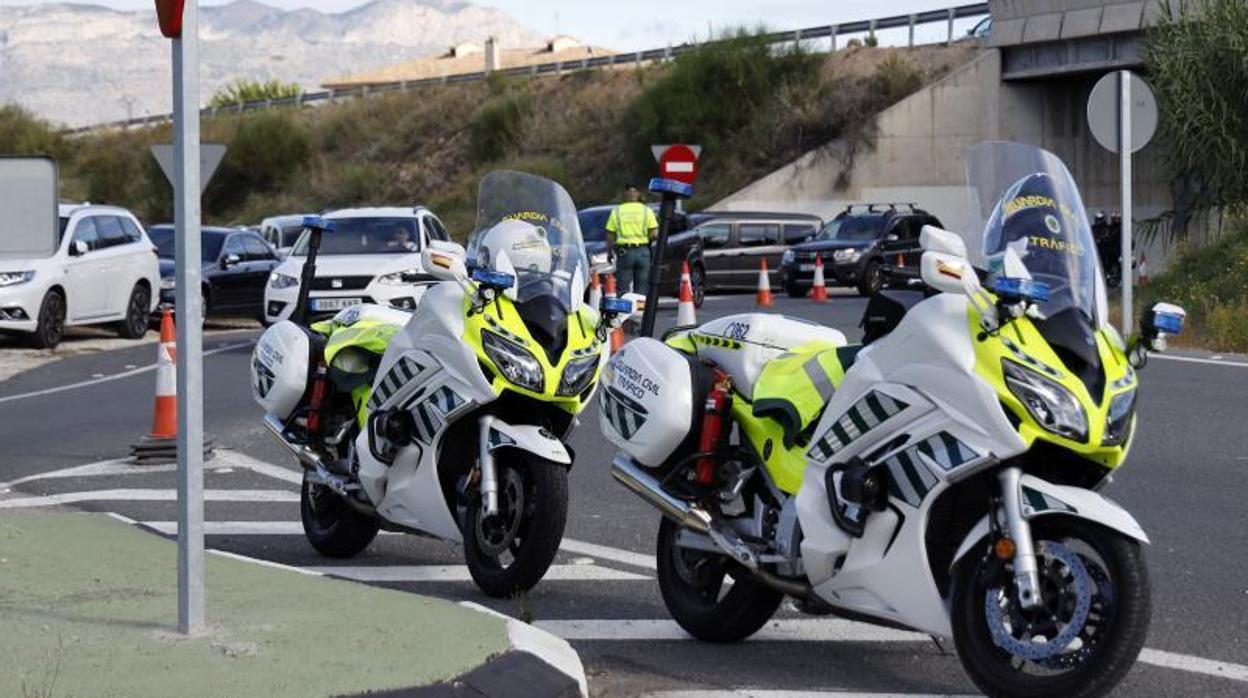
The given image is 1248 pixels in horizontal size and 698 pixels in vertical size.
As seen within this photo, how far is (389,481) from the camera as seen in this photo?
9.26m

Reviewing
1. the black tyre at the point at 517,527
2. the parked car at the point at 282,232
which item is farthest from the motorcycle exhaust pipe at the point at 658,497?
the parked car at the point at 282,232

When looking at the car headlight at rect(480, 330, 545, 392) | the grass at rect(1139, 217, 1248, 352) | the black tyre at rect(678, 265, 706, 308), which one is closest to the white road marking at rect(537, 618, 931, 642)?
the car headlight at rect(480, 330, 545, 392)

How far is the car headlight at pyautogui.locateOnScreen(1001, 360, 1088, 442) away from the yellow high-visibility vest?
21.1 metres

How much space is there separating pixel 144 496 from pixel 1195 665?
688 cm

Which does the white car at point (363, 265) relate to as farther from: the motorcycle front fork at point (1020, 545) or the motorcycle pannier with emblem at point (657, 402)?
the motorcycle front fork at point (1020, 545)

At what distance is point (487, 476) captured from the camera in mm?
8492

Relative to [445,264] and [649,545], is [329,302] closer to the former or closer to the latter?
[649,545]

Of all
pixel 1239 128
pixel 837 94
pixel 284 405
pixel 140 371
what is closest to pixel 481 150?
pixel 837 94

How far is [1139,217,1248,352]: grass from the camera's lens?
2175cm

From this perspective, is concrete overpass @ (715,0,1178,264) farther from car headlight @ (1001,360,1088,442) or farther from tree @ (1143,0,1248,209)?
car headlight @ (1001,360,1088,442)

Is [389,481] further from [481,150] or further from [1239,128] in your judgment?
[481,150]

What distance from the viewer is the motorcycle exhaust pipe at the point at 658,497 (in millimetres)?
7574

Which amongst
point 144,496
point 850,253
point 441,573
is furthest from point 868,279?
point 441,573

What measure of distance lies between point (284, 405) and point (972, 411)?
4.70m
